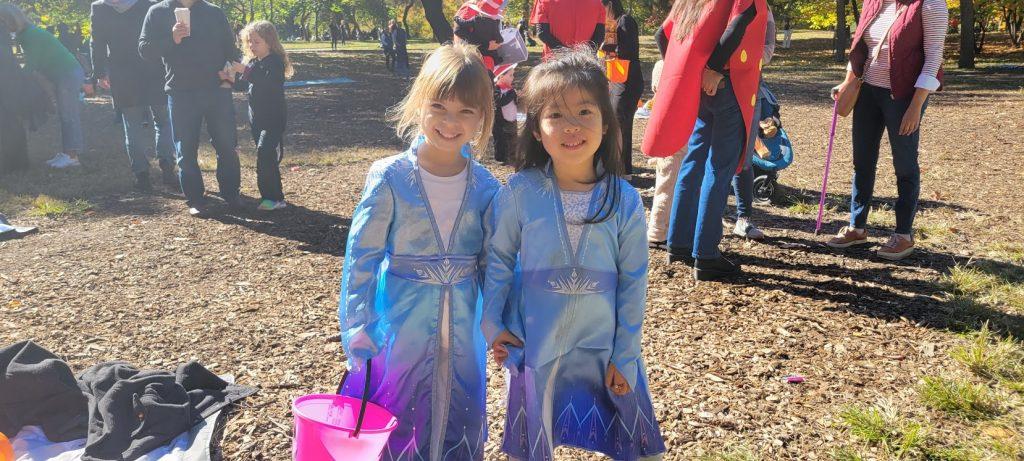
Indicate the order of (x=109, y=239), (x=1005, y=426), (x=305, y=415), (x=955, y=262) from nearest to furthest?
(x=305, y=415)
(x=1005, y=426)
(x=955, y=262)
(x=109, y=239)

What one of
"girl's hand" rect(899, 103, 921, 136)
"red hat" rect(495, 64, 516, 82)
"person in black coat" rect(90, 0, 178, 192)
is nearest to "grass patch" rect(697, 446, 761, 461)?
"girl's hand" rect(899, 103, 921, 136)

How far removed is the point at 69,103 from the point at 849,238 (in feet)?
28.0

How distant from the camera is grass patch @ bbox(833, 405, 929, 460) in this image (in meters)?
2.87

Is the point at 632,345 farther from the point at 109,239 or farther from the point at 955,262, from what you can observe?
the point at 109,239

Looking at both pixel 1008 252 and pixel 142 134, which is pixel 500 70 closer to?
pixel 142 134

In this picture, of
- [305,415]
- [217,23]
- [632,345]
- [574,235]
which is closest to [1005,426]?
[632,345]

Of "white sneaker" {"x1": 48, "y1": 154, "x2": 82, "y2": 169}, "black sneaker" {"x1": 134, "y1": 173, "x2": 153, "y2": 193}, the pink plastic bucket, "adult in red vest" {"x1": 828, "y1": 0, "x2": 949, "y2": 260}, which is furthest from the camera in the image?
"white sneaker" {"x1": 48, "y1": 154, "x2": 82, "y2": 169}

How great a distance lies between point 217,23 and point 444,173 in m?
4.82

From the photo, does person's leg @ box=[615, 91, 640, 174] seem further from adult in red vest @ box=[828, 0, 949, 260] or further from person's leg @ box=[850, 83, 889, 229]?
person's leg @ box=[850, 83, 889, 229]

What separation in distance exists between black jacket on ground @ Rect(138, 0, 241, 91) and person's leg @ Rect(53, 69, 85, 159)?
3.02 meters

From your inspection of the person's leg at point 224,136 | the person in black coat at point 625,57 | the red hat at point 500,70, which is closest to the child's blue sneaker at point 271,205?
the person's leg at point 224,136

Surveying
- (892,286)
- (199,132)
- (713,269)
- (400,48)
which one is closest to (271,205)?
(199,132)

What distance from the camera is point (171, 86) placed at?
6363mm

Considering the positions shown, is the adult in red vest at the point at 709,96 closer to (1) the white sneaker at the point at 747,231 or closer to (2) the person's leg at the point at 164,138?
(1) the white sneaker at the point at 747,231
